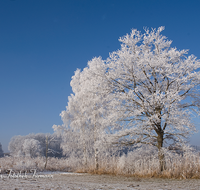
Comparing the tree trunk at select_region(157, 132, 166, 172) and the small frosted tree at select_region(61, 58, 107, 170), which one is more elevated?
the small frosted tree at select_region(61, 58, 107, 170)

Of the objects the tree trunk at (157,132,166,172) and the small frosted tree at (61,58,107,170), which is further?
the small frosted tree at (61,58,107,170)

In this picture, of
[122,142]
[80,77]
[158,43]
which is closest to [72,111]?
[80,77]

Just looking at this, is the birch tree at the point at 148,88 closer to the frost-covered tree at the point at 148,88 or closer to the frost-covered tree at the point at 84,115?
the frost-covered tree at the point at 148,88

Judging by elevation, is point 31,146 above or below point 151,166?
below

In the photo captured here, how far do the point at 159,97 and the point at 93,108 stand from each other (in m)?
8.15

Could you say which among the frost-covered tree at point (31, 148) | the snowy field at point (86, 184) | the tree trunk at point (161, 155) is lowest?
the frost-covered tree at point (31, 148)

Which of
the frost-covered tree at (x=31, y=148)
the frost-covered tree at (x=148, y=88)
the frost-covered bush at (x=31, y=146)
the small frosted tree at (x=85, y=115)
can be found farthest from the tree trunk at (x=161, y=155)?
the frost-covered tree at (x=31, y=148)

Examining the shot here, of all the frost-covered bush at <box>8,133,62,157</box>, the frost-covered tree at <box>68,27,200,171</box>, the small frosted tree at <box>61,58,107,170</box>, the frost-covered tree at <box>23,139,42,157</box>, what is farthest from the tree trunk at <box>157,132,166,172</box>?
the frost-covered tree at <box>23,139,42,157</box>

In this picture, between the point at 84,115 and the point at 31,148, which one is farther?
the point at 31,148

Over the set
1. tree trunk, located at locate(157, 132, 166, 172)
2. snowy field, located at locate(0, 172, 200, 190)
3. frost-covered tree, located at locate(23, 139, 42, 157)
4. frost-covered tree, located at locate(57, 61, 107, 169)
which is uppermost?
frost-covered tree, located at locate(57, 61, 107, 169)

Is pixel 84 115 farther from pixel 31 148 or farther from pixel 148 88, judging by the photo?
pixel 31 148

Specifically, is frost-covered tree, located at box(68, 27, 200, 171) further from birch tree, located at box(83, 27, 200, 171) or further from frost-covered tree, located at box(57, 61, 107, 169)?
frost-covered tree, located at box(57, 61, 107, 169)

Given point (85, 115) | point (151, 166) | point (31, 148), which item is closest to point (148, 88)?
point (151, 166)

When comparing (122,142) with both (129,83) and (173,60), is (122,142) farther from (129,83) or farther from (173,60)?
(173,60)
